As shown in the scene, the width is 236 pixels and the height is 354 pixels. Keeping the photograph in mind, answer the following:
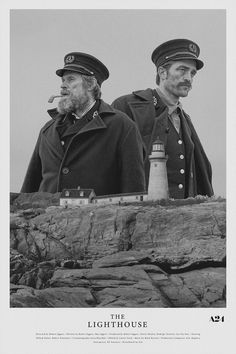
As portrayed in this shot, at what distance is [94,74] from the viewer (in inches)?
362

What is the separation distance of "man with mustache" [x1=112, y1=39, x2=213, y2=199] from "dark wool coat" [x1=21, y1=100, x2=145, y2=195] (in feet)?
0.75

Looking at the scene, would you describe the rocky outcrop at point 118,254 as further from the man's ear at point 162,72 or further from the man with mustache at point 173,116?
the man's ear at point 162,72

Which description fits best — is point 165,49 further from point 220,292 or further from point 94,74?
point 220,292

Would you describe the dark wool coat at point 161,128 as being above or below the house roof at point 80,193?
above

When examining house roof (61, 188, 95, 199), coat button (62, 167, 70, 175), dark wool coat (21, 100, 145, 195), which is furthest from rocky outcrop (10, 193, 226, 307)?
coat button (62, 167, 70, 175)

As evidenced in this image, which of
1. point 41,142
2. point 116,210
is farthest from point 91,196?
point 41,142

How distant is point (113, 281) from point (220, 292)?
1.30 metres

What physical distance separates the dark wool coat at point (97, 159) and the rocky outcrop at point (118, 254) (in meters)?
0.25

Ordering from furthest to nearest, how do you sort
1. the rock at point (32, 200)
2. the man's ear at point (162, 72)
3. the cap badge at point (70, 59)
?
1. the man's ear at point (162, 72)
2. the cap badge at point (70, 59)
3. the rock at point (32, 200)

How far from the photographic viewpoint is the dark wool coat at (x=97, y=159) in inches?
354

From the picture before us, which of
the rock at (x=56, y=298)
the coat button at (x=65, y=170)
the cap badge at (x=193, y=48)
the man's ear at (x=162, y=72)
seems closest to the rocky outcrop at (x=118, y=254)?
the rock at (x=56, y=298)

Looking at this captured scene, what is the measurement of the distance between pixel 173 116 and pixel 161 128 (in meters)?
0.26

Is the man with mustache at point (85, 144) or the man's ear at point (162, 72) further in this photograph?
the man's ear at point (162, 72)
